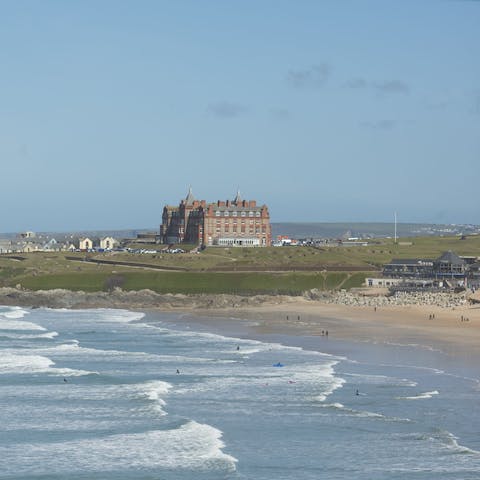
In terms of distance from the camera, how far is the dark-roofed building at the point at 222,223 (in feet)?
484

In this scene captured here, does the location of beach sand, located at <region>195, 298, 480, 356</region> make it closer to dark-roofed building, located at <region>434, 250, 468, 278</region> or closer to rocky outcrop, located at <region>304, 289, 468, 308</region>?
rocky outcrop, located at <region>304, 289, 468, 308</region>

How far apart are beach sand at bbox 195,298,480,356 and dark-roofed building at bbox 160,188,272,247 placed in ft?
164

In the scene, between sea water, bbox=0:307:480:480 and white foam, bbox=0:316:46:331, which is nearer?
sea water, bbox=0:307:480:480

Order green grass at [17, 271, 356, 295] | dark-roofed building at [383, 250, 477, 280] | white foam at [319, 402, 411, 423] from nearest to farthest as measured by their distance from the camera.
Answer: white foam at [319, 402, 411, 423]
dark-roofed building at [383, 250, 477, 280]
green grass at [17, 271, 356, 295]

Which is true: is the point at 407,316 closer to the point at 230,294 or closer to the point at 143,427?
the point at 230,294

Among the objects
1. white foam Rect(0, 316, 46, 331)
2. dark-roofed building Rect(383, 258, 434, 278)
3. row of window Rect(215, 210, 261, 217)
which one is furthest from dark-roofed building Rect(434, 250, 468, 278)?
row of window Rect(215, 210, 261, 217)

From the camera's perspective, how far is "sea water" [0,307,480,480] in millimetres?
33375

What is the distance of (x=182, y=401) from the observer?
147ft

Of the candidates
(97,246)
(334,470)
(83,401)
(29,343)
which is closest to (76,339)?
(29,343)

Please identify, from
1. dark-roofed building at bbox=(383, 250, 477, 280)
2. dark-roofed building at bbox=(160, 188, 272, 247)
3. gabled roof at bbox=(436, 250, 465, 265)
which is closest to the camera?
dark-roofed building at bbox=(383, 250, 477, 280)

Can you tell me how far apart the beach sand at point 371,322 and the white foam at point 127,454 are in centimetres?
2676

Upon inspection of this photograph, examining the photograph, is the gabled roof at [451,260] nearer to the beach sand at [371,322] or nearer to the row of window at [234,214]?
the beach sand at [371,322]

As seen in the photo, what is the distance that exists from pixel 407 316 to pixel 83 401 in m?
42.6

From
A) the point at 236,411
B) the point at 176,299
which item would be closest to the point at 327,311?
the point at 176,299
